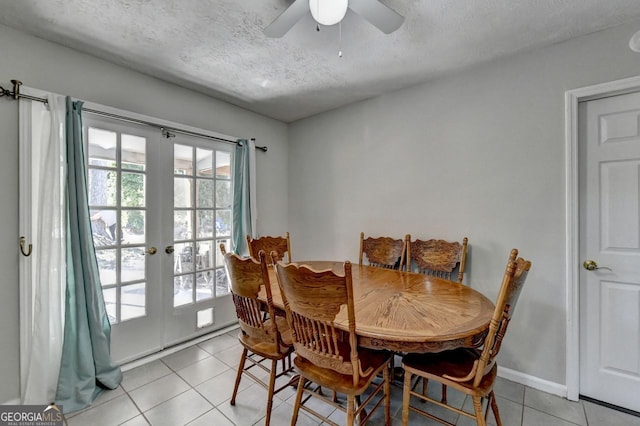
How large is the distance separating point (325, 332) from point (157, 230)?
197 cm

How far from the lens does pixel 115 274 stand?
7.42 ft

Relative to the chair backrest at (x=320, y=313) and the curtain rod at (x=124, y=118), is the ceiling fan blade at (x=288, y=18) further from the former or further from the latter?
the curtain rod at (x=124, y=118)

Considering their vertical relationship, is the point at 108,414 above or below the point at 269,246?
below

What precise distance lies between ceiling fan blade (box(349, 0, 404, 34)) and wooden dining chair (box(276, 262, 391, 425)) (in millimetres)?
1290

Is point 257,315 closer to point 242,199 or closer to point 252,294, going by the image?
point 252,294

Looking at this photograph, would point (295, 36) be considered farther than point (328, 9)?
Yes

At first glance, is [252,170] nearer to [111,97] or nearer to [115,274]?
[111,97]

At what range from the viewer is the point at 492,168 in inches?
87.4

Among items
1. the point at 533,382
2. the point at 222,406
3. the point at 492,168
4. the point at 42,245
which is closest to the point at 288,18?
the point at 492,168

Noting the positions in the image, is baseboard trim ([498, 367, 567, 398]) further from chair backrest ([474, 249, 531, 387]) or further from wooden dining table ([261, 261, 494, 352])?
chair backrest ([474, 249, 531, 387])

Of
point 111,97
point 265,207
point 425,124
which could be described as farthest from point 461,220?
point 111,97

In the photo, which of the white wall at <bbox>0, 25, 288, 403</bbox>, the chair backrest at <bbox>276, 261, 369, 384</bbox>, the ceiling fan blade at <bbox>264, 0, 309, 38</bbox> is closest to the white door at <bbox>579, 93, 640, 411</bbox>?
the chair backrest at <bbox>276, 261, 369, 384</bbox>

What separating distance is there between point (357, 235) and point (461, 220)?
3.49 feet

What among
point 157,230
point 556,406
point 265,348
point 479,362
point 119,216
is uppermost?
point 119,216
